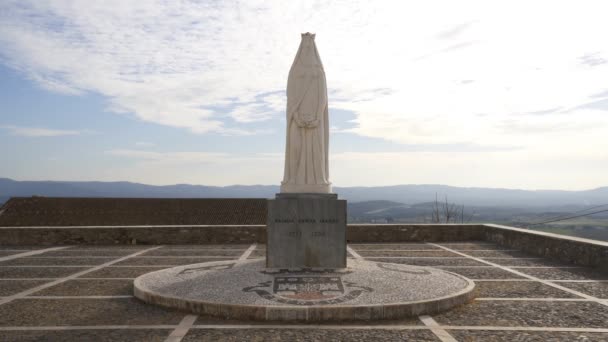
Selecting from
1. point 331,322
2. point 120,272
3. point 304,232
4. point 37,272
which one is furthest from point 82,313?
point 37,272

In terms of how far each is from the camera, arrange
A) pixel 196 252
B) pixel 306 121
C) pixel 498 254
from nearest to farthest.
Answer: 1. pixel 306 121
2. pixel 498 254
3. pixel 196 252

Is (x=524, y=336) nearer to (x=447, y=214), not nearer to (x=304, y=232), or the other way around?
(x=304, y=232)

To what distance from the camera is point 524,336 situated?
5.64 metres

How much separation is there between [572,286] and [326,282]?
383 centimetres

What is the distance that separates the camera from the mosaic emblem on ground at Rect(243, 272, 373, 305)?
6738 millimetres

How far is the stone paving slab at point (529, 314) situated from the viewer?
617 centimetres

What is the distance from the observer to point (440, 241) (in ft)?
50.5

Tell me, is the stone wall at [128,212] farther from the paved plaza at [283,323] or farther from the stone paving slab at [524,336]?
the stone paving slab at [524,336]

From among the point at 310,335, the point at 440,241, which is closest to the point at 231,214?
the point at 440,241

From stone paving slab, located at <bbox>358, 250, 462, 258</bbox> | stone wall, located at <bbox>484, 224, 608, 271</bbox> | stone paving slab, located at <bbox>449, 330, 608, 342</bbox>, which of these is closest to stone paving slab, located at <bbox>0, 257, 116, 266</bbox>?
stone paving slab, located at <bbox>358, 250, 462, 258</bbox>

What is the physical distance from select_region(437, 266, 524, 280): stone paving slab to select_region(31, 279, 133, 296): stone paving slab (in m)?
5.58

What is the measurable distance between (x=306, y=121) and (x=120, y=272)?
169 inches

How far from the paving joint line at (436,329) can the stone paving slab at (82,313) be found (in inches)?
111

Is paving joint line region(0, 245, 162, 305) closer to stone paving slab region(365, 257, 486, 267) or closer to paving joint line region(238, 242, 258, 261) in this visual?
paving joint line region(238, 242, 258, 261)
